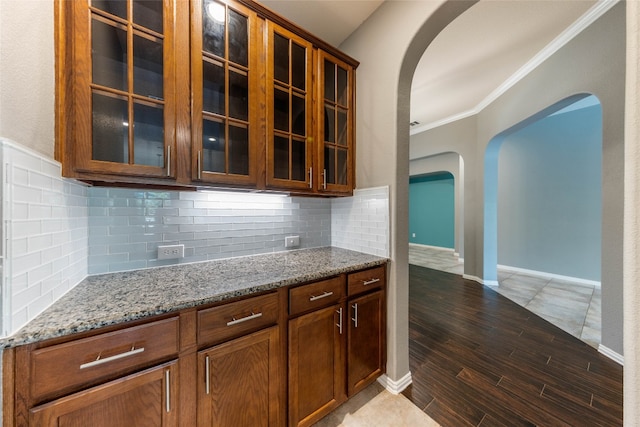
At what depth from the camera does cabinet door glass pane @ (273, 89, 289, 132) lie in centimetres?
146

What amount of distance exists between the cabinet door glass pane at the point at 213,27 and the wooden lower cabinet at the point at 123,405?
1.57 meters

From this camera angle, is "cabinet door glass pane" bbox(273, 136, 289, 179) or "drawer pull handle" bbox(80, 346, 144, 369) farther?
"cabinet door glass pane" bbox(273, 136, 289, 179)

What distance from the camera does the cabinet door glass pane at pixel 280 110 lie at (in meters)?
1.46

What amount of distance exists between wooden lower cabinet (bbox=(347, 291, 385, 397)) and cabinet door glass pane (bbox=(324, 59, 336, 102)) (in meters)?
1.54

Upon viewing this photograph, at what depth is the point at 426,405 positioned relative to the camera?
1.45m

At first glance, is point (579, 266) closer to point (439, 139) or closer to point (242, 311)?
point (439, 139)

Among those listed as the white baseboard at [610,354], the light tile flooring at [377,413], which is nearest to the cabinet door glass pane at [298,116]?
the light tile flooring at [377,413]

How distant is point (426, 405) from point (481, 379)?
21.9 inches

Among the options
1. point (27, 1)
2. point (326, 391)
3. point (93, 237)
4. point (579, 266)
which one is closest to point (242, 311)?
point (326, 391)

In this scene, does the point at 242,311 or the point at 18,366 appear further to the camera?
the point at 242,311

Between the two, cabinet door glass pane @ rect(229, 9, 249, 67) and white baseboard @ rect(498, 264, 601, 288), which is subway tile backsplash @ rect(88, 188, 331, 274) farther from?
white baseboard @ rect(498, 264, 601, 288)

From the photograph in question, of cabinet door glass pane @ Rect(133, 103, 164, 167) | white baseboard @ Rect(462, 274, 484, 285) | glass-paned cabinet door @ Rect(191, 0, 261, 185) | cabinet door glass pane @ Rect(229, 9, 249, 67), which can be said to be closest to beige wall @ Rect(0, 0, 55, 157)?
cabinet door glass pane @ Rect(133, 103, 164, 167)

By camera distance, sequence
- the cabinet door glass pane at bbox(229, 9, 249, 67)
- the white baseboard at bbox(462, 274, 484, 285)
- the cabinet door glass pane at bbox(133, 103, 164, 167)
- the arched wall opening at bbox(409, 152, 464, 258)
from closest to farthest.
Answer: the cabinet door glass pane at bbox(133, 103, 164, 167), the cabinet door glass pane at bbox(229, 9, 249, 67), the white baseboard at bbox(462, 274, 484, 285), the arched wall opening at bbox(409, 152, 464, 258)

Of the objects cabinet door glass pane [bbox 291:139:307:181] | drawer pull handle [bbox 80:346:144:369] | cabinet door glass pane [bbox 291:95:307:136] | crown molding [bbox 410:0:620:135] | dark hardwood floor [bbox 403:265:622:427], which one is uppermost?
crown molding [bbox 410:0:620:135]
